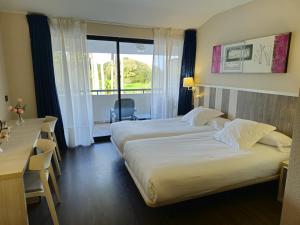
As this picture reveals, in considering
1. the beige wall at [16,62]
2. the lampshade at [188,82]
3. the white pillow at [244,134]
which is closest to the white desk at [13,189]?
the beige wall at [16,62]

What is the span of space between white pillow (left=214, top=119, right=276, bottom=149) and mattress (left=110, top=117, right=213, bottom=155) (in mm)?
614

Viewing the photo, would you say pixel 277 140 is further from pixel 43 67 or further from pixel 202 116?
pixel 43 67

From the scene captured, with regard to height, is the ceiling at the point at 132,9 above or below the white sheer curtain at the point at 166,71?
above

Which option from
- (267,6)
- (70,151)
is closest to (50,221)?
(70,151)

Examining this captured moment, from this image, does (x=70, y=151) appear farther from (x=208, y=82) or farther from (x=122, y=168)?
(x=208, y=82)

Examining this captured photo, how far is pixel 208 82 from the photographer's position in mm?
4137

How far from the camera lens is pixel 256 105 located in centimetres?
300

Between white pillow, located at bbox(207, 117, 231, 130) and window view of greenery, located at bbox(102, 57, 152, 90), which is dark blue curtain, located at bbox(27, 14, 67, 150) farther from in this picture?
white pillow, located at bbox(207, 117, 231, 130)

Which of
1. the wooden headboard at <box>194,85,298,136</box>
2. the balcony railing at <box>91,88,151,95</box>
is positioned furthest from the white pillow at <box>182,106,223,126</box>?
the balcony railing at <box>91,88,151,95</box>

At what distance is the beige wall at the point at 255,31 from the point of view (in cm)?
251

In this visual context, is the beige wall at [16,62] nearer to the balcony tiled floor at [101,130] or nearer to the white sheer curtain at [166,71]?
the balcony tiled floor at [101,130]

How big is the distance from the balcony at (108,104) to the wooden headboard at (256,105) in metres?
1.56

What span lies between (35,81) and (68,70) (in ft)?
1.95

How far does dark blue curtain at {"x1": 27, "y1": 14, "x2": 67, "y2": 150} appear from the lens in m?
3.32
